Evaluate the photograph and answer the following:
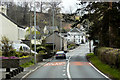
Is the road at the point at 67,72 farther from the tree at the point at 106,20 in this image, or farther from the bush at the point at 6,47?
the tree at the point at 106,20

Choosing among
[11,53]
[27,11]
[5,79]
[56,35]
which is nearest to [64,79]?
[5,79]

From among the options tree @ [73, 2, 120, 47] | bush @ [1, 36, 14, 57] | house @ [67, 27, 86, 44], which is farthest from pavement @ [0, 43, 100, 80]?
house @ [67, 27, 86, 44]

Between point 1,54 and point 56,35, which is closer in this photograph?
point 1,54

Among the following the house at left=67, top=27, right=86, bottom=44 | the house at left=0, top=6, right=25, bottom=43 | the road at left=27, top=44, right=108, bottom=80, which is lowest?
the road at left=27, top=44, right=108, bottom=80

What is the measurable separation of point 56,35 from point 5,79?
6205cm

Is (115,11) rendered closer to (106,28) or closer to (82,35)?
(106,28)

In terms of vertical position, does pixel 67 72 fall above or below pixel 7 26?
below

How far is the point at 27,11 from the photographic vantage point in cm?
3659

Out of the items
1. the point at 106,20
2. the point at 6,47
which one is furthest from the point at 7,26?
the point at 106,20

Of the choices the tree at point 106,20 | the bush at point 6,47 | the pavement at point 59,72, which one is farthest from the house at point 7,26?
the tree at point 106,20

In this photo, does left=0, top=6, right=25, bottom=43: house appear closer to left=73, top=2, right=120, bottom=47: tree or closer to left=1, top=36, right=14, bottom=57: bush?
left=1, top=36, right=14, bottom=57: bush

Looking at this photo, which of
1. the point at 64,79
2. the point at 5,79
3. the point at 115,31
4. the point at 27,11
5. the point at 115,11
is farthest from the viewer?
the point at 27,11

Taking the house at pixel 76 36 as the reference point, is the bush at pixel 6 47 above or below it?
below

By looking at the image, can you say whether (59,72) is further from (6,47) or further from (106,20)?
(106,20)
